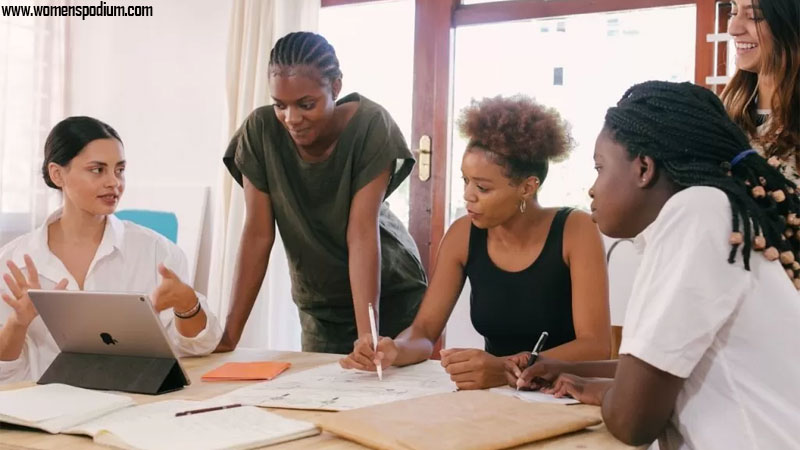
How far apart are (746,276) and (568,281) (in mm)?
872

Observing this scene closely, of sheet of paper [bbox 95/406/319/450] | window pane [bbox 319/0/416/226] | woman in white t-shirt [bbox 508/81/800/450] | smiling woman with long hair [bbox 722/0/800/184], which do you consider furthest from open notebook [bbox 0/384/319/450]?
window pane [bbox 319/0/416/226]

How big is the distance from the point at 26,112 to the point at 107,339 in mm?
3004

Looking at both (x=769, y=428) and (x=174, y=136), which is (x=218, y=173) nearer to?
(x=174, y=136)

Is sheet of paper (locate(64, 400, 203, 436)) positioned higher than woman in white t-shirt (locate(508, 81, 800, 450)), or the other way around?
woman in white t-shirt (locate(508, 81, 800, 450))

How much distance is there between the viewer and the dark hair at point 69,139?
88.5 inches

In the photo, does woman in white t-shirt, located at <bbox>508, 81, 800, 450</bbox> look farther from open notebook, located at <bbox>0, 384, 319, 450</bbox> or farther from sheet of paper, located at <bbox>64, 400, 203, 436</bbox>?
sheet of paper, located at <bbox>64, 400, 203, 436</bbox>

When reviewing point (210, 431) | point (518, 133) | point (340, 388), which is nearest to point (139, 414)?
point (210, 431)

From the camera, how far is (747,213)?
45.3 inches

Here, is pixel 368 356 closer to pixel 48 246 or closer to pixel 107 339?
pixel 107 339

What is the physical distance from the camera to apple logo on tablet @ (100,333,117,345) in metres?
1.57

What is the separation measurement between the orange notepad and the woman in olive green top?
260 mm

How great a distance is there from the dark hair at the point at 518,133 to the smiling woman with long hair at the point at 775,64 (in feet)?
1.46

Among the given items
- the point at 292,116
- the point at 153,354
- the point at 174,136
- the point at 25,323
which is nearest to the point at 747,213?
the point at 153,354

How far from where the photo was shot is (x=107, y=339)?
5.20ft
